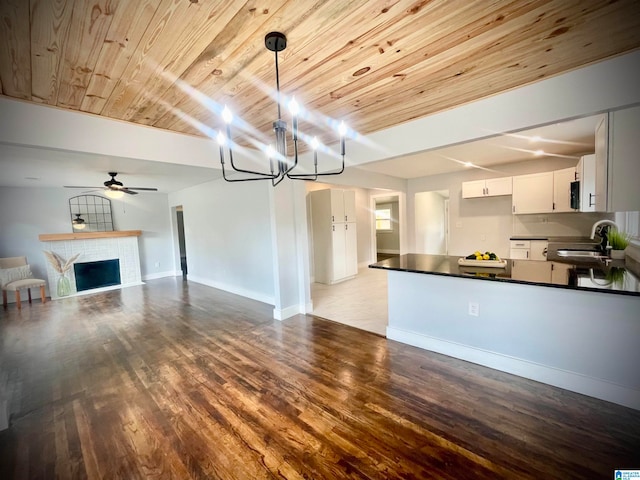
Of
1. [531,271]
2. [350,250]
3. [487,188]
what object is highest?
[487,188]

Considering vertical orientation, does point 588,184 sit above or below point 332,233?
above

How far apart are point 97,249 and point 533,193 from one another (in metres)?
9.33

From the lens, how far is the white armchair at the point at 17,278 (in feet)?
16.0

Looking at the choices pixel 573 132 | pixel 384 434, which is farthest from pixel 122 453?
pixel 573 132

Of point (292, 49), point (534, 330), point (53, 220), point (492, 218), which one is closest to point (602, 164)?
point (534, 330)

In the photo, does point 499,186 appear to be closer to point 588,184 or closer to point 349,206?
point 588,184

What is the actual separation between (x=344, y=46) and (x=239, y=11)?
23.5 inches

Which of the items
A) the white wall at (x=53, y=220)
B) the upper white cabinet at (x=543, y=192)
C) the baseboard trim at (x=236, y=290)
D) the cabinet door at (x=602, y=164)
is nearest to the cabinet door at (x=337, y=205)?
the baseboard trim at (x=236, y=290)

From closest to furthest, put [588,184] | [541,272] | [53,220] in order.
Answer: [541,272] < [588,184] < [53,220]

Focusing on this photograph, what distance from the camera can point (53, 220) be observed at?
5.86 m

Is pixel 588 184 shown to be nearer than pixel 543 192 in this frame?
Yes

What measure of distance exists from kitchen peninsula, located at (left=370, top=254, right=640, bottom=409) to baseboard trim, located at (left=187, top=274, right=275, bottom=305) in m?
2.54

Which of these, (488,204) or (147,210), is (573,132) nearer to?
(488,204)

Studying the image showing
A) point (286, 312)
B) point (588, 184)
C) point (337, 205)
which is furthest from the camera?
point (337, 205)
